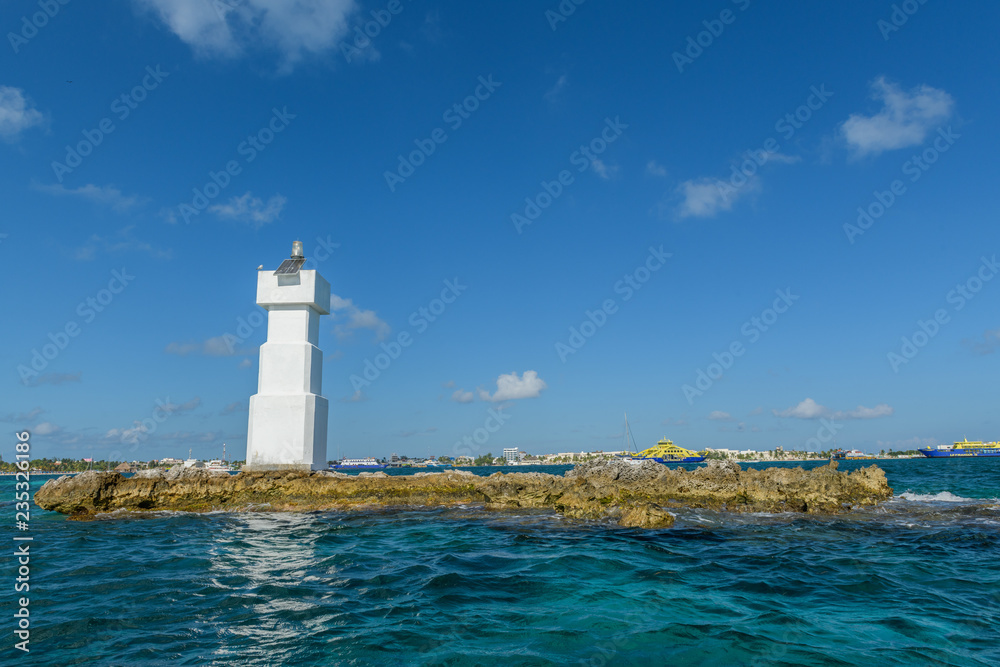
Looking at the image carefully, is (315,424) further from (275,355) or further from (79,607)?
(79,607)

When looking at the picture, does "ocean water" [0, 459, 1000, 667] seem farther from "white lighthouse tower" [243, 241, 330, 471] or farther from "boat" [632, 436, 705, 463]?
"boat" [632, 436, 705, 463]

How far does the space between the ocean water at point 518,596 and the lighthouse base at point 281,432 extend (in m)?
6.10

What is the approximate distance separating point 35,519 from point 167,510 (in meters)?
3.55

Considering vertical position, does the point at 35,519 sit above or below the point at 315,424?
below

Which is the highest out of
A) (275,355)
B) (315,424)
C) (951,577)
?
(275,355)

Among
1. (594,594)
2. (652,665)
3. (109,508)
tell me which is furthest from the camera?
(109,508)

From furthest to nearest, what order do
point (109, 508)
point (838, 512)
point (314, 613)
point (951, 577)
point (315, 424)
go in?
point (315, 424), point (109, 508), point (838, 512), point (951, 577), point (314, 613)

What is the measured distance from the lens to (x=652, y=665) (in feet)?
18.3

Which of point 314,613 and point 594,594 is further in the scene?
point 594,594

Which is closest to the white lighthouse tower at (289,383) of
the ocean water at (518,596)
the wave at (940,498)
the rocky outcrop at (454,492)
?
the rocky outcrop at (454,492)

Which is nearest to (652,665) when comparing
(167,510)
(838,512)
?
(838,512)

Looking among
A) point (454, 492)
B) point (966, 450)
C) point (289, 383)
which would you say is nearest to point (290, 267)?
point (289, 383)

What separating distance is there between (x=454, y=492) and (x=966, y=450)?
141 meters

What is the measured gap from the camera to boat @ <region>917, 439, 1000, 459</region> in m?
111
